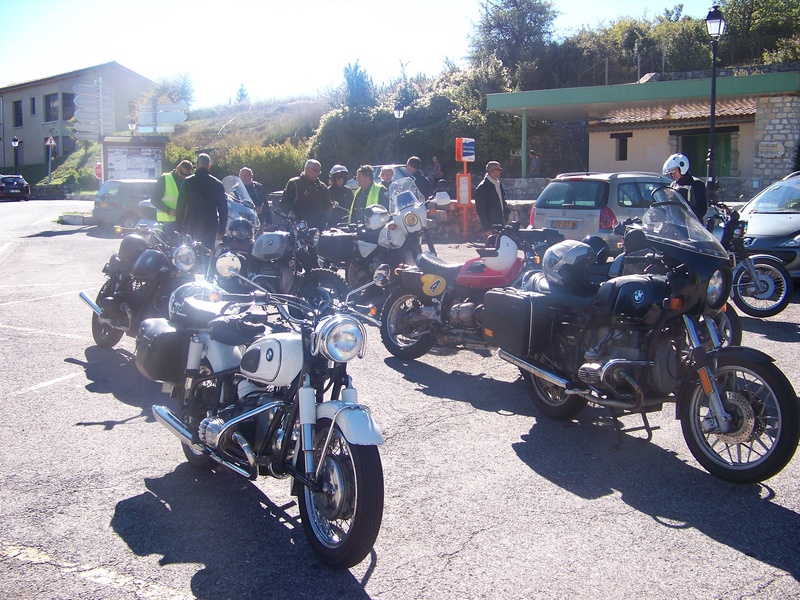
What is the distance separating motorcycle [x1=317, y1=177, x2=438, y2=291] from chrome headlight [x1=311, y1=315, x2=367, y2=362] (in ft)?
21.3

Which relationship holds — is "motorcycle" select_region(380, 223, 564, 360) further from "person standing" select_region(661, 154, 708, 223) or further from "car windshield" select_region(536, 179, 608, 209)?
"car windshield" select_region(536, 179, 608, 209)

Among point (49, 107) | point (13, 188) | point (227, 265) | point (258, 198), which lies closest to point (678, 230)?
point (227, 265)

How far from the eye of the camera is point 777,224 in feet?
36.6

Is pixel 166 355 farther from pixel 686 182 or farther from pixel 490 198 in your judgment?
pixel 490 198

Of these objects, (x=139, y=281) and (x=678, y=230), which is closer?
(x=678, y=230)

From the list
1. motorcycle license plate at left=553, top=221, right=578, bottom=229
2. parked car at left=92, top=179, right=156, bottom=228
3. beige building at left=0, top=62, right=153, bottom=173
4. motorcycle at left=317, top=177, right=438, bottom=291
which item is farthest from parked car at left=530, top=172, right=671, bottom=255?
beige building at left=0, top=62, right=153, bottom=173

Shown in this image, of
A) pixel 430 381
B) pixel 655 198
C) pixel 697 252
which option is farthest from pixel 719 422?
pixel 430 381

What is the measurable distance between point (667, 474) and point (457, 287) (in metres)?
3.22

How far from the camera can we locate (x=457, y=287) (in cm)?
759

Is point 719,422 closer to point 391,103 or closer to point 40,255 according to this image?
point 40,255

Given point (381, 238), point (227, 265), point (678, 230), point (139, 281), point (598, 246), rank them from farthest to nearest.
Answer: point (381, 238) < point (139, 281) < point (598, 246) < point (678, 230) < point (227, 265)

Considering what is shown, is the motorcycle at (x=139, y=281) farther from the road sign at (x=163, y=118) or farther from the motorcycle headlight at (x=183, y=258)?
the road sign at (x=163, y=118)

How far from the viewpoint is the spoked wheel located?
571 centimetres

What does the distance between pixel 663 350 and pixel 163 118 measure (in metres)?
27.4
